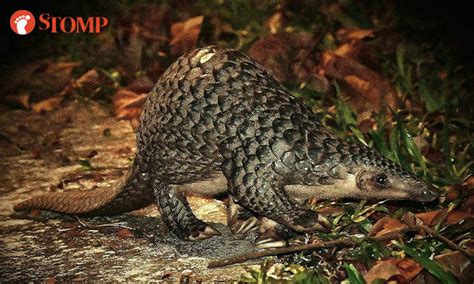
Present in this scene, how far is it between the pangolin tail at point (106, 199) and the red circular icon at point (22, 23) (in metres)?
4.78

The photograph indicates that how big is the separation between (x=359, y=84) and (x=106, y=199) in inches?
88.4

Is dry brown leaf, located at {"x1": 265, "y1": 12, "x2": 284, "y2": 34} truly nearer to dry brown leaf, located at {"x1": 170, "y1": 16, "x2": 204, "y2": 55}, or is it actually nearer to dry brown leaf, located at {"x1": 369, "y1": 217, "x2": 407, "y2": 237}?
dry brown leaf, located at {"x1": 170, "y1": 16, "x2": 204, "y2": 55}

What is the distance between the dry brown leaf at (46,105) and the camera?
6441 millimetres

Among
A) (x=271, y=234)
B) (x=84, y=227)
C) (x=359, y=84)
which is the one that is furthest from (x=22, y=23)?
(x=271, y=234)

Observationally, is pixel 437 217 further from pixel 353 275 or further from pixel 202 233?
pixel 202 233

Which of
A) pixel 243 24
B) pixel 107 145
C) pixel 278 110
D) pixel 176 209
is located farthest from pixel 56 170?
pixel 243 24

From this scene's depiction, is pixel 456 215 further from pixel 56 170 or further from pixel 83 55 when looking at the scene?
pixel 83 55

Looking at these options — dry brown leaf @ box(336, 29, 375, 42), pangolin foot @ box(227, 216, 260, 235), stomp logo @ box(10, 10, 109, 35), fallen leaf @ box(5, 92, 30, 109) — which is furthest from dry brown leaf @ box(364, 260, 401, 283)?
stomp logo @ box(10, 10, 109, 35)

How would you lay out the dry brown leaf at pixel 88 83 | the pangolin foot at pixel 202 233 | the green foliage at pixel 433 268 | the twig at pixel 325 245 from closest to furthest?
the green foliage at pixel 433 268, the twig at pixel 325 245, the pangolin foot at pixel 202 233, the dry brown leaf at pixel 88 83

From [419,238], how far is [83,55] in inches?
181

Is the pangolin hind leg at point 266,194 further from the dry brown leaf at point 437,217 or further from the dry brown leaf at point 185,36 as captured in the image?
the dry brown leaf at point 185,36

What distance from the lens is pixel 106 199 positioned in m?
4.27

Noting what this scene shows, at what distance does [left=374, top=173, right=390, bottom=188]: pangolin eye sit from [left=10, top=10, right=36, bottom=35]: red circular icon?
239 inches

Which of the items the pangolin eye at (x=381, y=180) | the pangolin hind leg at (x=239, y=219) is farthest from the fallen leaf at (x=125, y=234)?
the pangolin eye at (x=381, y=180)
